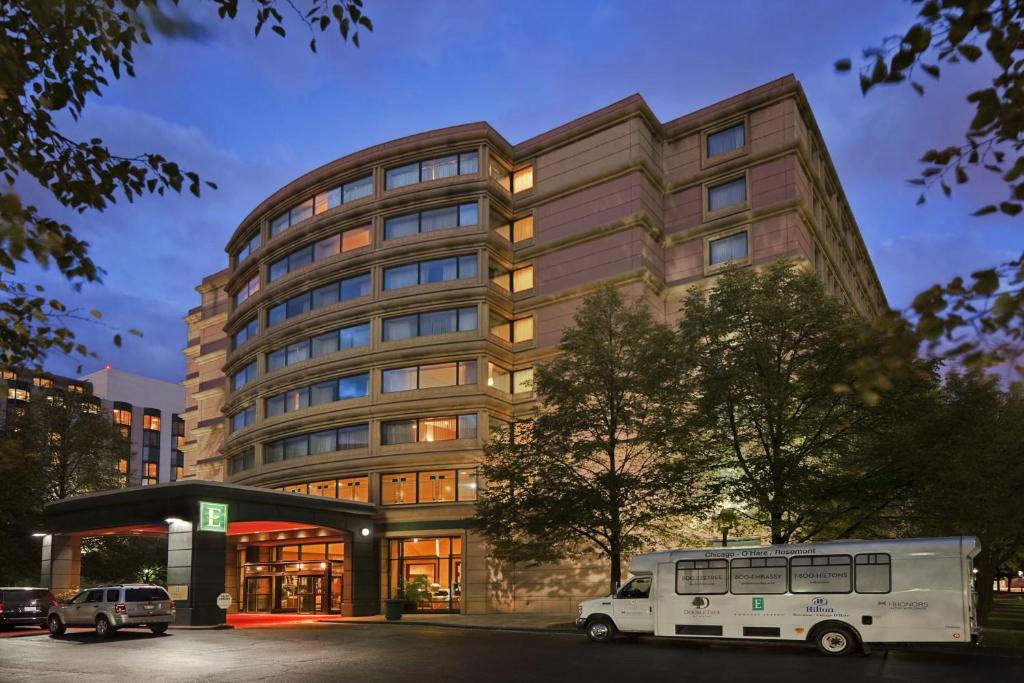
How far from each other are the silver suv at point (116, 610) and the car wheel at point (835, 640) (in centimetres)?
2045

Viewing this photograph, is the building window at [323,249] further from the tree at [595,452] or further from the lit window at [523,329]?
the tree at [595,452]

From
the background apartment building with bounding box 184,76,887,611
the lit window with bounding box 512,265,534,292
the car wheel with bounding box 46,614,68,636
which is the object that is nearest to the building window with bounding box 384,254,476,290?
the background apartment building with bounding box 184,76,887,611

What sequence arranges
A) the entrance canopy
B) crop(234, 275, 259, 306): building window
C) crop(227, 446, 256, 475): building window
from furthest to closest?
crop(234, 275, 259, 306): building window → crop(227, 446, 256, 475): building window → the entrance canopy

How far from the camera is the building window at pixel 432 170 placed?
47938 millimetres

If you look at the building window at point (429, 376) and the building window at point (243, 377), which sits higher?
the building window at point (243, 377)

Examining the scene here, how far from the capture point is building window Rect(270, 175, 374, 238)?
166 feet

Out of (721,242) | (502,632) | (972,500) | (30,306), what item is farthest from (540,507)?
(30,306)

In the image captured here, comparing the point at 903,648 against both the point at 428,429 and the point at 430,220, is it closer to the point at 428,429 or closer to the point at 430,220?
the point at 428,429

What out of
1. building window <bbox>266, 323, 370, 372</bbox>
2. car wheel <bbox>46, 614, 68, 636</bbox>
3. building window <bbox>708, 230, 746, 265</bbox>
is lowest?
car wheel <bbox>46, 614, 68, 636</bbox>

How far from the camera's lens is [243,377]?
189ft

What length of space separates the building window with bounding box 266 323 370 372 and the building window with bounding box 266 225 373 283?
456 centimetres

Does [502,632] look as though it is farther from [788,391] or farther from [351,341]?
[351,341]

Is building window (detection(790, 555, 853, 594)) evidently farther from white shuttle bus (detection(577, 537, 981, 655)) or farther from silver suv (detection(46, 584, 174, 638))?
silver suv (detection(46, 584, 174, 638))

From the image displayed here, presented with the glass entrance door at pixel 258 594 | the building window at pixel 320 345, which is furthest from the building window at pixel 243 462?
the glass entrance door at pixel 258 594
